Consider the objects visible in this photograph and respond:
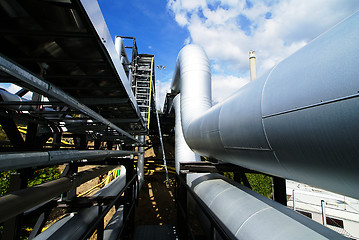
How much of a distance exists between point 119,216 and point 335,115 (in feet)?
13.1

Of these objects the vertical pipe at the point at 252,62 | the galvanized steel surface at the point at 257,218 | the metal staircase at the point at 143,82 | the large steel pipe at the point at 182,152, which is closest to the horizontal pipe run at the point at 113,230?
the galvanized steel surface at the point at 257,218

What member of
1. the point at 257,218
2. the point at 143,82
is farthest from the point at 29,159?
the point at 143,82

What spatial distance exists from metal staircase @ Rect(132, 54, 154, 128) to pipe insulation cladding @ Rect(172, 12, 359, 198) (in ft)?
17.4

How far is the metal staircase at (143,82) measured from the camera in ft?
21.6

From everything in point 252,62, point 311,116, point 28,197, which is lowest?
point 28,197

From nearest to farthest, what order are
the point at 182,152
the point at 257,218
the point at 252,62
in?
the point at 257,218
the point at 182,152
the point at 252,62

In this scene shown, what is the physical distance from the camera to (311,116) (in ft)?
2.58

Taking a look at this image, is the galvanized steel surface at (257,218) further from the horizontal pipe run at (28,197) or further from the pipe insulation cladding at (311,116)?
the horizontal pipe run at (28,197)

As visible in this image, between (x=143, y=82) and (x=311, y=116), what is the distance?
7.21 metres

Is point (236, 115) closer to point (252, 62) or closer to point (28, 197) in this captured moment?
point (28, 197)

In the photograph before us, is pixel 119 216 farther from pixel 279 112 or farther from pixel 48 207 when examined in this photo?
pixel 279 112

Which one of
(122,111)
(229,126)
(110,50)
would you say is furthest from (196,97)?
(110,50)

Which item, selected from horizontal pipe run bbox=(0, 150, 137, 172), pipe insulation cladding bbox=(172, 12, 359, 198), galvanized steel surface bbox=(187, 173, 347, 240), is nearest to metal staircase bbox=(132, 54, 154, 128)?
galvanized steel surface bbox=(187, 173, 347, 240)

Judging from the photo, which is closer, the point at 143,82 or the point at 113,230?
the point at 113,230
